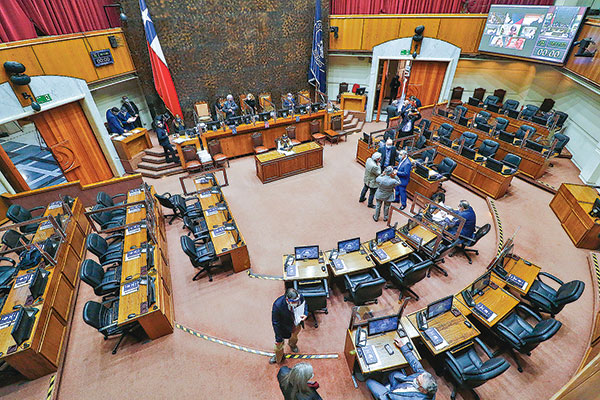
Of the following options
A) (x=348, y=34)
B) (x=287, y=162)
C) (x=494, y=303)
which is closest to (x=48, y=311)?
(x=287, y=162)

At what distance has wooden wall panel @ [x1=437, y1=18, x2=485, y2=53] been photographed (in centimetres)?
1138

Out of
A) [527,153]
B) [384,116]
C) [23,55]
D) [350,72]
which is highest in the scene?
[23,55]

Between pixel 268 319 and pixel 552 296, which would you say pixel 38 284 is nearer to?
pixel 268 319

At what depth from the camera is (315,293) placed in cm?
484

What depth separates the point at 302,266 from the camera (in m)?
5.28

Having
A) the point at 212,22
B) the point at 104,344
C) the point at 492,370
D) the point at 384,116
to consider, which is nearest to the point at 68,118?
the point at 212,22

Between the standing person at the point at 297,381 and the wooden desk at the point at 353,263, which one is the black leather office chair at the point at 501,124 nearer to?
the wooden desk at the point at 353,263

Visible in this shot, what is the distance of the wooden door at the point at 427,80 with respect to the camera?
41.9ft

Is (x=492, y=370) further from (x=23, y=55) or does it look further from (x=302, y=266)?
(x=23, y=55)

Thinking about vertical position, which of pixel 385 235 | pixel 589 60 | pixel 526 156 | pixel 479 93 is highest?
pixel 589 60

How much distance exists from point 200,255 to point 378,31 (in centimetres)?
1249

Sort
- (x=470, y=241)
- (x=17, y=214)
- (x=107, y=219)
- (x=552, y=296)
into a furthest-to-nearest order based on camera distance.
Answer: (x=107, y=219), (x=17, y=214), (x=470, y=241), (x=552, y=296)

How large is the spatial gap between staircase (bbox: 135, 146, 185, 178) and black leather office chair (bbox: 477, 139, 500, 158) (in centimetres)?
1041

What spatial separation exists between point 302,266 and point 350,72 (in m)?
13.1
